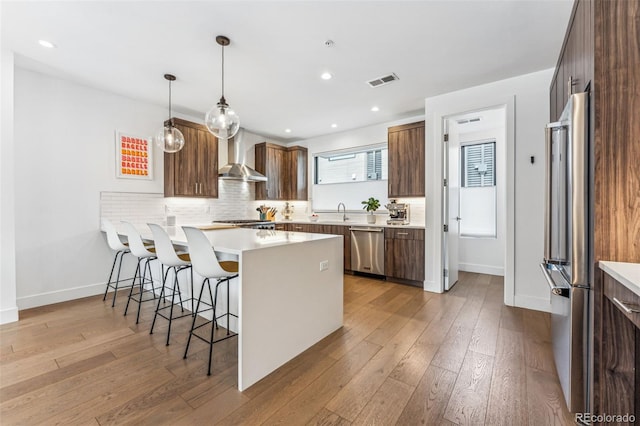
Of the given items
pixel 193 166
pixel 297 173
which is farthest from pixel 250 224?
pixel 297 173

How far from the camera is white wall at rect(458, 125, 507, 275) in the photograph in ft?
15.3

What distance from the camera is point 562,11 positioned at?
2160 mm

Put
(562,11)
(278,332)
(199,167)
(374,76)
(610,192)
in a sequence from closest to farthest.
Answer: (610,192) < (278,332) < (562,11) < (374,76) < (199,167)

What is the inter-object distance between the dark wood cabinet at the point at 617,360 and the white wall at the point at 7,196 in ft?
15.5

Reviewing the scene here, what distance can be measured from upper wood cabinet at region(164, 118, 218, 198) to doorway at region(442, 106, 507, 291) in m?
Answer: 3.95

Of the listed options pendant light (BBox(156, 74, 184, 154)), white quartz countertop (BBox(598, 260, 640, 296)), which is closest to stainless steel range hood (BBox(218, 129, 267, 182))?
pendant light (BBox(156, 74, 184, 154))

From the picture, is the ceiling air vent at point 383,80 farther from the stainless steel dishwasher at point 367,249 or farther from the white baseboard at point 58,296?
the white baseboard at point 58,296

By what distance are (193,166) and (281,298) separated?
129 inches

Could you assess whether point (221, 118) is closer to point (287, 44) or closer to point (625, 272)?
point (287, 44)

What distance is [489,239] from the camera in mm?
4789

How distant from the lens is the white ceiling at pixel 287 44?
2.14m

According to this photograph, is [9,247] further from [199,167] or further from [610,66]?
[610,66]

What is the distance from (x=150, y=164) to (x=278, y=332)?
346 centimetres

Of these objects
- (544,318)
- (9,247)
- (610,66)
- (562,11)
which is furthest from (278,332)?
(562,11)
